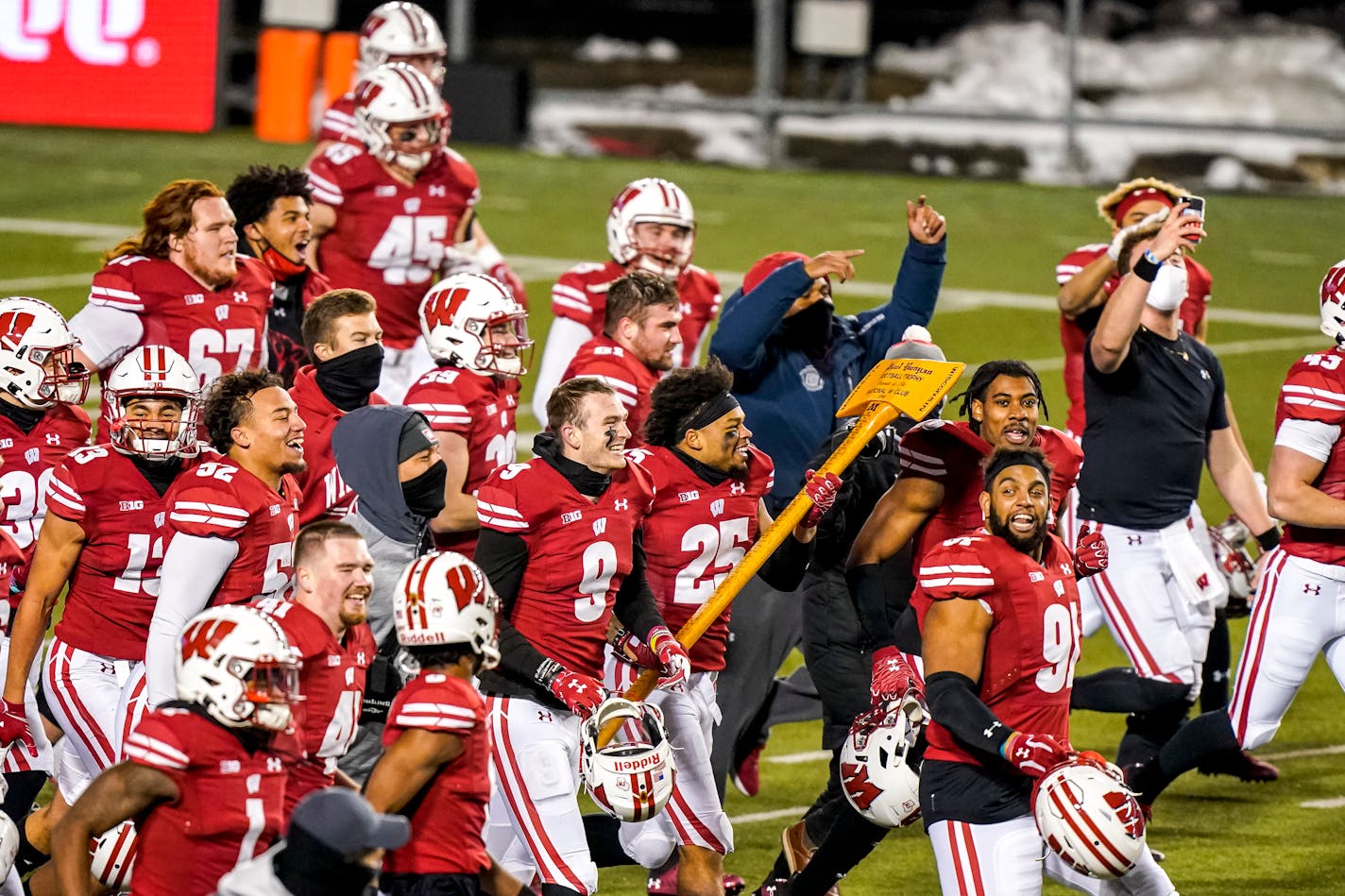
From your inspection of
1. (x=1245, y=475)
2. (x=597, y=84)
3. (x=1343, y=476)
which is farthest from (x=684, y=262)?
(x=597, y=84)

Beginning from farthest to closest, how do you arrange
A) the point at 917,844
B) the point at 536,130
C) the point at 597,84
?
the point at 597,84
the point at 536,130
the point at 917,844

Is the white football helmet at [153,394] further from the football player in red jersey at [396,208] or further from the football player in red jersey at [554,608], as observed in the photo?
the football player in red jersey at [396,208]

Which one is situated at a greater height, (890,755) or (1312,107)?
(1312,107)

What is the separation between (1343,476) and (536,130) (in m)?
18.4

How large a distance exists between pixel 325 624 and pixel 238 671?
2.13ft

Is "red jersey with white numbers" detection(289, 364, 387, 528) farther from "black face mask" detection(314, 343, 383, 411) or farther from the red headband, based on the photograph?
the red headband

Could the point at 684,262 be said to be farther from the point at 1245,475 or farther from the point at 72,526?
the point at 72,526

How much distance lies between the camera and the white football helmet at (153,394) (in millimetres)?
6805

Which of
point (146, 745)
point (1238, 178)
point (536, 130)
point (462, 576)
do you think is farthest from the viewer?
point (536, 130)

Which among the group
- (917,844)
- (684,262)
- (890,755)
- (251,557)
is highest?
(684,262)

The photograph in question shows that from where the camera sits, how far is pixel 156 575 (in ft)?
22.5

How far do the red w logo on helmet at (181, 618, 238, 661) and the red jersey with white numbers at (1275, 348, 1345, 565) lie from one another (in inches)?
148

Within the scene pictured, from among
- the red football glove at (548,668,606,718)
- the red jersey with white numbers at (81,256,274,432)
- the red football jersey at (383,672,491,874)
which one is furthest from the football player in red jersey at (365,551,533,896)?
the red jersey with white numbers at (81,256,274,432)

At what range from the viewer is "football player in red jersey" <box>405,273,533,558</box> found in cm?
747
